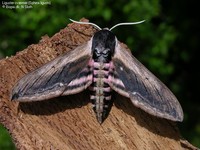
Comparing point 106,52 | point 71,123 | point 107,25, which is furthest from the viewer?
point 107,25

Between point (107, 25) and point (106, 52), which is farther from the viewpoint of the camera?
point (107, 25)

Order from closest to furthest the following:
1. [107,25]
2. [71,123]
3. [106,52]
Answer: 1. [71,123]
2. [106,52]
3. [107,25]

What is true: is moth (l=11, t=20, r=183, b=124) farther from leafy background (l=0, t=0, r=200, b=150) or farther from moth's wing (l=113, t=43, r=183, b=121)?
leafy background (l=0, t=0, r=200, b=150)

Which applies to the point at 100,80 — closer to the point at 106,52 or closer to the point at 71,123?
the point at 106,52

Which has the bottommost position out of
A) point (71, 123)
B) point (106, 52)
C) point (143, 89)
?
point (71, 123)

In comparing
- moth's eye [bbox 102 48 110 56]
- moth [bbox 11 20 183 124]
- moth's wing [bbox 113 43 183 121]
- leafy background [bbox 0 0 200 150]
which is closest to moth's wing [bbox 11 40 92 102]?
moth [bbox 11 20 183 124]

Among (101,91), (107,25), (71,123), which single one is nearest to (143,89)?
(101,91)

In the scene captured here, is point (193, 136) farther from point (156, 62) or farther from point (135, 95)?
point (135, 95)

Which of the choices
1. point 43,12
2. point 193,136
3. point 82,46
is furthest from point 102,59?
point 193,136
